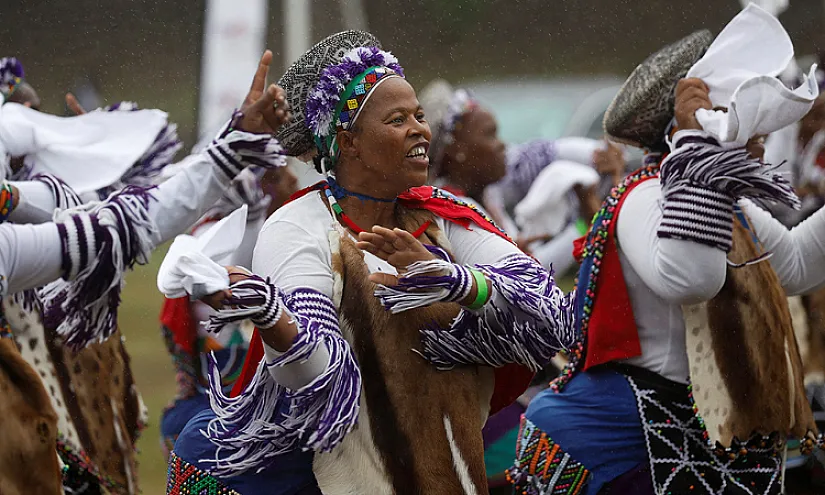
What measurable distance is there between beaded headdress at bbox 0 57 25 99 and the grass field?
6.22ft

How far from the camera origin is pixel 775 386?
368 centimetres

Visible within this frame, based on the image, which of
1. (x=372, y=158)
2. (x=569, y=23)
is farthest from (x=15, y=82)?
(x=569, y=23)

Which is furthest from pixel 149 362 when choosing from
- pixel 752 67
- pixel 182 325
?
pixel 752 67

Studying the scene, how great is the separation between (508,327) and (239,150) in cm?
92

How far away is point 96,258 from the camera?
3354 mm

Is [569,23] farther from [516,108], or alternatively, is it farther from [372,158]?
[372,158]

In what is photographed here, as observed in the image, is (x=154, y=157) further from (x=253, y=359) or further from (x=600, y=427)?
(x=600, y=427)

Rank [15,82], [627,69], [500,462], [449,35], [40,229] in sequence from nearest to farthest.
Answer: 1. [40,229]
2. [15,82]
3. [500,462]
4. [627,69]
5. [449,35]

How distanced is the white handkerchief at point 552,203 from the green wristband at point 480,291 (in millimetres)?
4161

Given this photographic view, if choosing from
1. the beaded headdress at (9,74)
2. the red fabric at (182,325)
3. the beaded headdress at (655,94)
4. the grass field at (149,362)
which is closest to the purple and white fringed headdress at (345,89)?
the beaded headdress at (655,94)

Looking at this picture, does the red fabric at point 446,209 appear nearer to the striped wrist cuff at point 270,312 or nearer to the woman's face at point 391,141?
the woman's face at point 391,141

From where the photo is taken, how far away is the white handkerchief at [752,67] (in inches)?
134

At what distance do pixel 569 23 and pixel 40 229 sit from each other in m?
15.6

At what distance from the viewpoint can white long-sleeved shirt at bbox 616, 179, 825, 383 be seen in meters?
3.41
